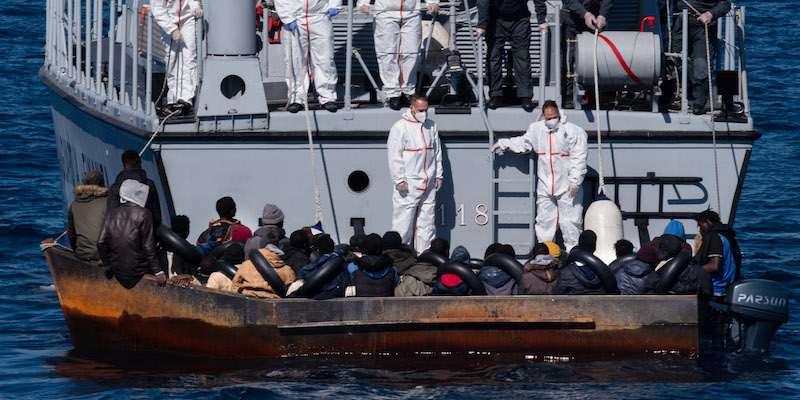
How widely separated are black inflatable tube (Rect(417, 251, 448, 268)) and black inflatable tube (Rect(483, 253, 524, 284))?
0.44 m

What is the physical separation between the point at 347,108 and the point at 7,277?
6.19 meters

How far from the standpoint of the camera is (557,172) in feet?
41.3

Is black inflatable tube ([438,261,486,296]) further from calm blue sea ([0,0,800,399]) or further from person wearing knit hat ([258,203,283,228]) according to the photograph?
person wearing knit hat ([258,203,283,228])

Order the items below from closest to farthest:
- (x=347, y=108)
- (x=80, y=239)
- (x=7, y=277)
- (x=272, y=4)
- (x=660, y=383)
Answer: (x=660, y=383), (x=80, y=239), (x=347, y=108), (x=272, y=4), (x=7, y=277)

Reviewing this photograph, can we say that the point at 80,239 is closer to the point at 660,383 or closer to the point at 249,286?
the point at 249,286

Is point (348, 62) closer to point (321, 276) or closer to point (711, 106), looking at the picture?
point (321, 276)

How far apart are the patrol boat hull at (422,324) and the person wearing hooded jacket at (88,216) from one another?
0.51 metres

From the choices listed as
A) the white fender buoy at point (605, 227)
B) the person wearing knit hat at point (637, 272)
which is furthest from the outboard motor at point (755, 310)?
the white fender buoy at point (605, 227)

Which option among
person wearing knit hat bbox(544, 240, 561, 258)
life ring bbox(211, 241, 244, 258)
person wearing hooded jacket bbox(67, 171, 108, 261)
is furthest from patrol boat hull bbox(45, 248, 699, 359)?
person wearing knit hat bbox(544, 240, 561, 258)

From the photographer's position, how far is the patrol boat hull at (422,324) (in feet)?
35.5

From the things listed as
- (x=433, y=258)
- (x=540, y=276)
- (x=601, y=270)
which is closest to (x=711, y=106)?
(x=601, y=270)

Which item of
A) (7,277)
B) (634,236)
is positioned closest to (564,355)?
(634,236)

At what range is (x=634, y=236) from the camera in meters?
13.0

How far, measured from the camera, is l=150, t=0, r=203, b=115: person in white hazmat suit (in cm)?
1356
